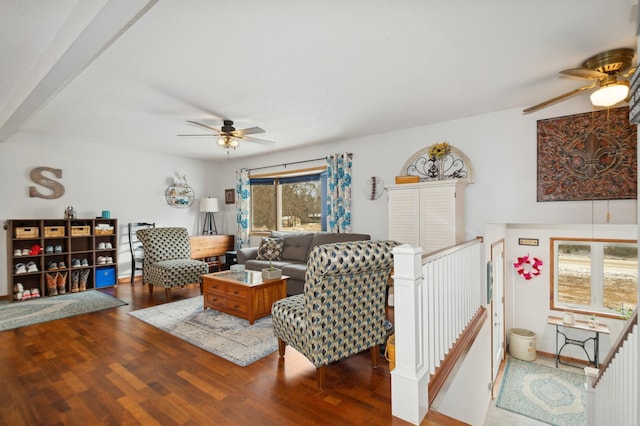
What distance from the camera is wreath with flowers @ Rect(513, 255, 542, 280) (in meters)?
4.92

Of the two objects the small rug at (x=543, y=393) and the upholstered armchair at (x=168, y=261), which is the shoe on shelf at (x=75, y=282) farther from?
the small rug at (x=543, y=393)

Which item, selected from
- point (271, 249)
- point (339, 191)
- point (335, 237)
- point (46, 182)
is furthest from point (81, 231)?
point (339, 191)

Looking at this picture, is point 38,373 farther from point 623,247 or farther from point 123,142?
point 623,247

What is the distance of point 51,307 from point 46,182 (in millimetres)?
2094

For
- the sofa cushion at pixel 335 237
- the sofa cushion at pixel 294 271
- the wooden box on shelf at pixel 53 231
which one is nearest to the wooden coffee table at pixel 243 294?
the sofa cushion at pixel 294 271

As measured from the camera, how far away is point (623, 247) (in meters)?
4.46

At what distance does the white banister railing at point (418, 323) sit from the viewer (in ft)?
6.03

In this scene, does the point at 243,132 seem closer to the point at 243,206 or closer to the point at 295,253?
the point at 295,253

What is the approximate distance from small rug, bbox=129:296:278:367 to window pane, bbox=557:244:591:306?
459 cm

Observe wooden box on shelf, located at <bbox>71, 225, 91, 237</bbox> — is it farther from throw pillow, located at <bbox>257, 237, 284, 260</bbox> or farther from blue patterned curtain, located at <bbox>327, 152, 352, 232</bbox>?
blue patterned curtain, located at <bbox>327, 152, 352, 232</bbox>

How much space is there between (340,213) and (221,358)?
314 centimetres

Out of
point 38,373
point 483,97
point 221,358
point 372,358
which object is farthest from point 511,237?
point 38,373

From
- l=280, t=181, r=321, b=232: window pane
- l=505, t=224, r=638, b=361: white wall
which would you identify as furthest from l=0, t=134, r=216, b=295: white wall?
l=505, t=224, r=638, b=361: white wall

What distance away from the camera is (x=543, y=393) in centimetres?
410
